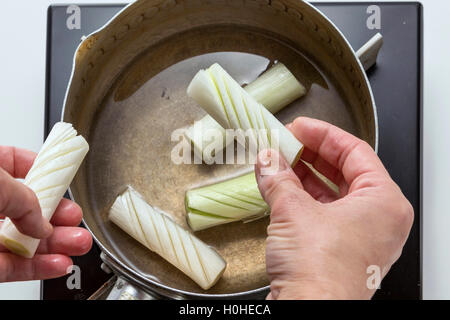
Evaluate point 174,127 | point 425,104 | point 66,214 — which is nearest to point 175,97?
point 174,127

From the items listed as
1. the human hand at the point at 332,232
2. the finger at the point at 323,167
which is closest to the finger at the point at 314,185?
the finger at the point at 323,167

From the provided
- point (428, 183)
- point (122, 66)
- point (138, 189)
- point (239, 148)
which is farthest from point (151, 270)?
point (428, 183)

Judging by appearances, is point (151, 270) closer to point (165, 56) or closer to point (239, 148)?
point (239, 148)

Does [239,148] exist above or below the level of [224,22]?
below

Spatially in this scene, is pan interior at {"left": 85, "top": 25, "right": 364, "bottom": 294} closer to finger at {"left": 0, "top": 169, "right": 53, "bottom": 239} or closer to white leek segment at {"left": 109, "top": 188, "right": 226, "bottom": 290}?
white leek segment at {"left": 109, "top": 188, "right": 226, "bottom": 290}

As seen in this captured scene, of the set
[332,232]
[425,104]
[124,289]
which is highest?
[425,104]

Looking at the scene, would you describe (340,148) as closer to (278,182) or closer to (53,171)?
(278,182)

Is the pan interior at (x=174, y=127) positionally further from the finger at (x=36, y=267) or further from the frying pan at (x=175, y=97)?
the finger at (x=36, y=267)
